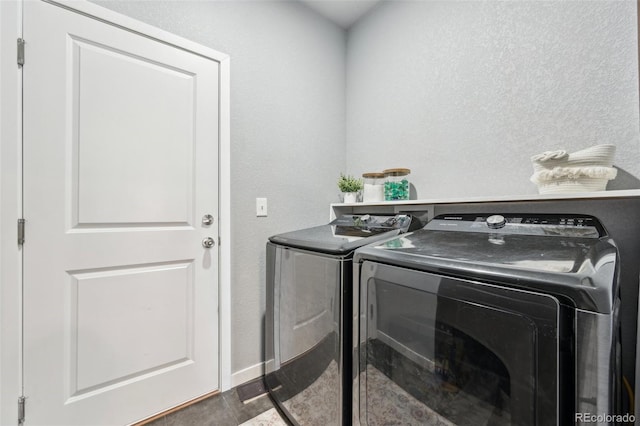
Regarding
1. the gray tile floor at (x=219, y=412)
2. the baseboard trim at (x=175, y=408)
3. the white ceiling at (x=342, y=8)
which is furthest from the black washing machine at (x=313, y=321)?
the white ceiling at (x=342, y=8)

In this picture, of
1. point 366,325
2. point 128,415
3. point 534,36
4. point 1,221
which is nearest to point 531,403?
point 366,325

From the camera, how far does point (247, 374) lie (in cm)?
167

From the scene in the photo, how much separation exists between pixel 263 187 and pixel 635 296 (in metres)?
1.84

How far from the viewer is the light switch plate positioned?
5.69ft

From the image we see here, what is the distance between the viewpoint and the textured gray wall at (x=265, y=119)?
63.7 inches

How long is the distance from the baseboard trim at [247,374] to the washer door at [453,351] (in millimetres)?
978

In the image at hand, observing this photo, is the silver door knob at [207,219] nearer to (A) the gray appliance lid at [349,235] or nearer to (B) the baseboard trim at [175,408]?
(A) the gray appliance lid at [349,235]

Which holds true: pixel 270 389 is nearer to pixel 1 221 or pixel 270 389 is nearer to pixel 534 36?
pixel 1 221

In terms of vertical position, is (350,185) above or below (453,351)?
above

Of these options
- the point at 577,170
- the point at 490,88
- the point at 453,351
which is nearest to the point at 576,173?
the point at 577,170

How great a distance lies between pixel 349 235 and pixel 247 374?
1.17 metres

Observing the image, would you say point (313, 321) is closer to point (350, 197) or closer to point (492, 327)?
point (492, 327)

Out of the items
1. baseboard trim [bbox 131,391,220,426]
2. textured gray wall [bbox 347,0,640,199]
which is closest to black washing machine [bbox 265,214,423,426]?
baseboard trim [bbox 131,391,220,426]

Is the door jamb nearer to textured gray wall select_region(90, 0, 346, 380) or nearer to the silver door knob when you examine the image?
textured gray wall select_region(90, 0, 346, 380)
